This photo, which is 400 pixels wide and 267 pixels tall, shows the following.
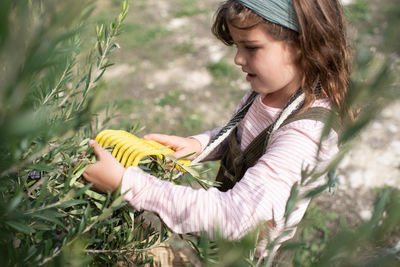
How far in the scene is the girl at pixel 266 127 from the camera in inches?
41.3

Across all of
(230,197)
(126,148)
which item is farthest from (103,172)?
(230,197)

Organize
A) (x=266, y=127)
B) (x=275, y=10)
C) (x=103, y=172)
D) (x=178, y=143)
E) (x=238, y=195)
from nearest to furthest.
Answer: (x=103, y=172), (x=238, y=195), (x=275, y=10), (x=266, y=127), (x=178, y=143)

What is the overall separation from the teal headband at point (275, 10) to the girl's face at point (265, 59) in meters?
0.04

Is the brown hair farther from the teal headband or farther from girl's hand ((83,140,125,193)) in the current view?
girl's hand ((83,140,125,193))

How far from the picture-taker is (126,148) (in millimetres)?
1123

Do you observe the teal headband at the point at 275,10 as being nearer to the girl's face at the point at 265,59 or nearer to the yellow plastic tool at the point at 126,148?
the girl's face at the point at 265,59

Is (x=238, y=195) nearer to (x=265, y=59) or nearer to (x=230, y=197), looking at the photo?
(x=230, y=197)

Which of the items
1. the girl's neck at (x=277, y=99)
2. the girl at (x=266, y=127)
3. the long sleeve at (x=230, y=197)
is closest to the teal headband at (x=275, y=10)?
the girl at (x=266, y=127)

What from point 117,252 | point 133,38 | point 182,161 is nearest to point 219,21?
point 182,161

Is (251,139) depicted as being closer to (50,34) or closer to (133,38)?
(50,34)

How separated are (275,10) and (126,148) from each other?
659 mm

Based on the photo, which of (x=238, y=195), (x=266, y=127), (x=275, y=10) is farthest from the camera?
(x=266, y=127)

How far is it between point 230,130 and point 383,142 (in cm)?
216

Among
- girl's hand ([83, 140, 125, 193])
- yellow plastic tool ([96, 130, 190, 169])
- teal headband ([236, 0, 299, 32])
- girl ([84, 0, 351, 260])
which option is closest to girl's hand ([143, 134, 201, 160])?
girl ([84, 0, 351, 260])
